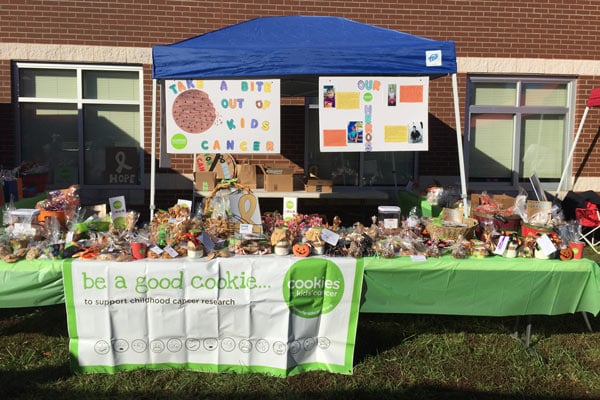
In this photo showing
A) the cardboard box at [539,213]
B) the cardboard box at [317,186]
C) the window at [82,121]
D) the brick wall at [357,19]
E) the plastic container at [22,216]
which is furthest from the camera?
the window at [82,121]

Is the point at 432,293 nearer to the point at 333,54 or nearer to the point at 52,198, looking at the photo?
the point at 333,54

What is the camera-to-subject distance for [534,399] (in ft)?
11.1

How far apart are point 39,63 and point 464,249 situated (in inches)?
257

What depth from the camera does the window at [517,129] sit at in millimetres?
7957

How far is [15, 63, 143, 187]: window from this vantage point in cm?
729

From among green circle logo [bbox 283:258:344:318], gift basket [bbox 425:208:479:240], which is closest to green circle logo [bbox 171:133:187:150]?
green circle logo [bbox 283:258:344:318]

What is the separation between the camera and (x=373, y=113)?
4.53 meters

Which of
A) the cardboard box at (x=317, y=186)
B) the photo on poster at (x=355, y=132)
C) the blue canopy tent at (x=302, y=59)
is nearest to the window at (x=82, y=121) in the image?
the cardboard box at (x=317, y=186)

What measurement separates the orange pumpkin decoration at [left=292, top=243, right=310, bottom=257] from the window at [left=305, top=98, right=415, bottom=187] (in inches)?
165

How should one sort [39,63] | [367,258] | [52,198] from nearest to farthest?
[367,258], [52,198], [39,63]

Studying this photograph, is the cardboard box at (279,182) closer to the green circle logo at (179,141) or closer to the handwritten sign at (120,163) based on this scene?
the green circle logo at (179,141)

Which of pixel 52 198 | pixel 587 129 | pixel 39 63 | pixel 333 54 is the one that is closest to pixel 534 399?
pixel 333 54

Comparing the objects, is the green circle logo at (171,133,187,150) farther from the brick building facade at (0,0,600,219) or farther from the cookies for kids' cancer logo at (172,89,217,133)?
the brick building facade at (0,0,600,219)

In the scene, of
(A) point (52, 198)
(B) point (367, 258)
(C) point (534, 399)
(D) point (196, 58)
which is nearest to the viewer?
(C) point (534, 399)
